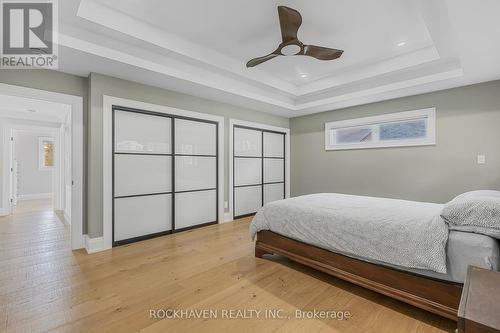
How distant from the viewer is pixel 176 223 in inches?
153

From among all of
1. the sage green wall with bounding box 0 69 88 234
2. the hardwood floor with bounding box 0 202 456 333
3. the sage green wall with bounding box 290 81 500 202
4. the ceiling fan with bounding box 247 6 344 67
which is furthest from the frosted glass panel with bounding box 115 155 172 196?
the sage green wall with bounding box 290 81 500 202

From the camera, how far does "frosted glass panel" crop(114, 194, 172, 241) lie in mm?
3293

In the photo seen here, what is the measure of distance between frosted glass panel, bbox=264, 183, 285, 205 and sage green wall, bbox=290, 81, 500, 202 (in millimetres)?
760

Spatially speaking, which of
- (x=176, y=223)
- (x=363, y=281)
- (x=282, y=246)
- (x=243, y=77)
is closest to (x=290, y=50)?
(x=243, y=77)

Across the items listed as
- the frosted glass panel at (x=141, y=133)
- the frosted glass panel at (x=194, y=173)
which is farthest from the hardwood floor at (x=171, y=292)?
the frosted glass panel at (x=141, y=133)

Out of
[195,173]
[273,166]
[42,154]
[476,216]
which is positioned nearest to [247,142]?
[273,166]

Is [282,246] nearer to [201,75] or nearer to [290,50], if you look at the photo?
[290,50]

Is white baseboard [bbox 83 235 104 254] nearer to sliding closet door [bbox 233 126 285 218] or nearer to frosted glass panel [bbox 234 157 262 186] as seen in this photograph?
sliding closet door [bbox 233 126 285 218]

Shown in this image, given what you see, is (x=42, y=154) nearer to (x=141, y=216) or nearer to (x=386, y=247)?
(x=141, y=216)

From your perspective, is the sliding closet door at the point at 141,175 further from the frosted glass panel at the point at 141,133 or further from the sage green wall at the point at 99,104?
the sage green wall at the point at 99,104

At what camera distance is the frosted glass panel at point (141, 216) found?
329 cm

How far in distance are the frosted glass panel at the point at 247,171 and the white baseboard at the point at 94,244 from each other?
7.98ft

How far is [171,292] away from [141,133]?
229 centimetres

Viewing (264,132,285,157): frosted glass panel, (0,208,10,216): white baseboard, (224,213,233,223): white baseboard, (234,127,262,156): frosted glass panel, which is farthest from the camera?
(264,132,285,157): frosted glass panel
